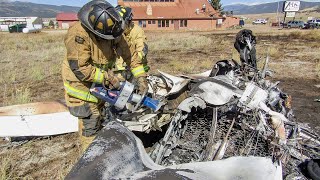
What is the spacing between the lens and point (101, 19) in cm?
276

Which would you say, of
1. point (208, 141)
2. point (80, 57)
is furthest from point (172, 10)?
point (208, 141)

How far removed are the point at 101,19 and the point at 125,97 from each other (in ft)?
2.52

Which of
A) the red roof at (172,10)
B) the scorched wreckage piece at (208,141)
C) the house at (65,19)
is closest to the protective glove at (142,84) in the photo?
the scorched wreckage piece at (208,141)

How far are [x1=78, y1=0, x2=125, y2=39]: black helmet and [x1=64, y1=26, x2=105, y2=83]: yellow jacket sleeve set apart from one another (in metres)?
0.15

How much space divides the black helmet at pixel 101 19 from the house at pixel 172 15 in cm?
3955

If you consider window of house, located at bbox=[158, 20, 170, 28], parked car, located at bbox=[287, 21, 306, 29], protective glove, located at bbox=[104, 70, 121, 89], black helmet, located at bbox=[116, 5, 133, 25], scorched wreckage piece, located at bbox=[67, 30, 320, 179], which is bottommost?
parked car, located at bbox=[287, 21, 306, 29]

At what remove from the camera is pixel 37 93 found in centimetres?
751

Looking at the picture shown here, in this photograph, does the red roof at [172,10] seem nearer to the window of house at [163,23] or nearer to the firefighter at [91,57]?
the window of house at [163,23]

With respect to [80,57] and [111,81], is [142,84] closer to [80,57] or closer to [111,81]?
[111,81]

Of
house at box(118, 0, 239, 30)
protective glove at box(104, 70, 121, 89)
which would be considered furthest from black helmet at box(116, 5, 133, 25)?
house at box(118, 0, 239, 30)

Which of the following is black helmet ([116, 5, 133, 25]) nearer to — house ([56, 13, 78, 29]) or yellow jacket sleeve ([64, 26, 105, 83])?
yellow jacket sleeve ([64, 26, 105, 83])

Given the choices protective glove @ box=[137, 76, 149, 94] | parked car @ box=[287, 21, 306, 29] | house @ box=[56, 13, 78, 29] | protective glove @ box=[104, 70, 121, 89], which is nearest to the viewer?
protective glove @ box=[104, 70, 121, 89]

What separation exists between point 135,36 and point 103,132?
316 centimetres

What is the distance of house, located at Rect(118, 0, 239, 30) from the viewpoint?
1671 inches
